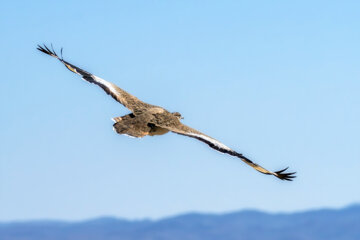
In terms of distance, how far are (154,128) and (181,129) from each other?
0.93m

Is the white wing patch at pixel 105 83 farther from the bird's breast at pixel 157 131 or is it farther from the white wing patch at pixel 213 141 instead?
the white wing patch at pixel 213 141

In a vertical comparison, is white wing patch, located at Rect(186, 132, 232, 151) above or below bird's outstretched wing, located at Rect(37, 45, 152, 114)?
below

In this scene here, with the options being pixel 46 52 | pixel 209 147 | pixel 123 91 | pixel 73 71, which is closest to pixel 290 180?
pixel 209 147

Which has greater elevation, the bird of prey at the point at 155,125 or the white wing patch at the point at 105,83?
the white wing patch at the point at 105,83

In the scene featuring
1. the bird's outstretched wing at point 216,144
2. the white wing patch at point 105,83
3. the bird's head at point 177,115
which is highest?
the white wing patch at point 105,83

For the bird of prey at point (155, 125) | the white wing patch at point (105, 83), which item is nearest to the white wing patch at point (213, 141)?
the bird of prey at point (155, 125)

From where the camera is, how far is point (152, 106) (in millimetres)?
26031

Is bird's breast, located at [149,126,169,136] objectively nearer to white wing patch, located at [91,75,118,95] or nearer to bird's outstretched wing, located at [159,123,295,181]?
bird's outstretched wing, located at [159,123,295,181]

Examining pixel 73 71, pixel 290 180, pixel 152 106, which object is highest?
pixel 73 71

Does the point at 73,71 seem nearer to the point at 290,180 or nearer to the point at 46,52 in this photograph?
the point at 46,52

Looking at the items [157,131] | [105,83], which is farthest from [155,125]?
Answer: [105,83]

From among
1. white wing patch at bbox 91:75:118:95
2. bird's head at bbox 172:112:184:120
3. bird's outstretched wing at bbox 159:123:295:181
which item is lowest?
bird's outstretched wing at bbox 159:123:295:181

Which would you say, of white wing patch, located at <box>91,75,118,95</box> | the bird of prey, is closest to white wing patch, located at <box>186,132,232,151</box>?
the bird of prey

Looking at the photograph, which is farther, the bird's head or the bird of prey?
the bird's head
